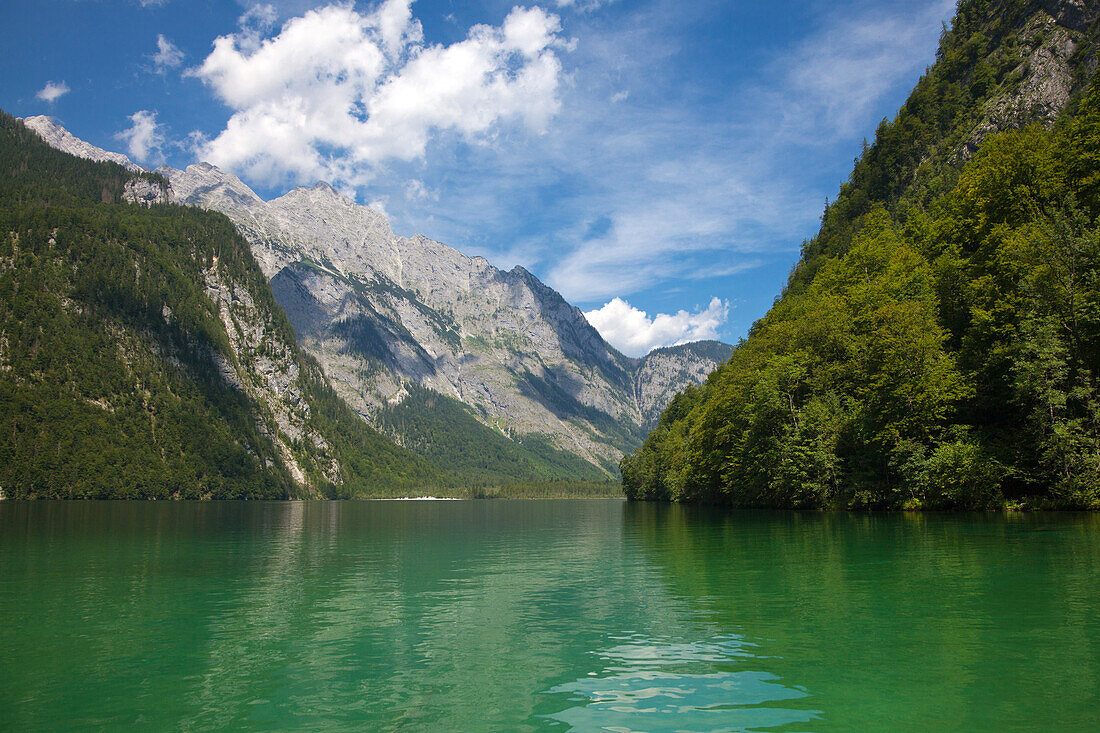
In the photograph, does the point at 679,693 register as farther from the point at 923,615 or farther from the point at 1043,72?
the point at 1043,72

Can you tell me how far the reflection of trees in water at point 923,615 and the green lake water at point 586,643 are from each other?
0.27 ft

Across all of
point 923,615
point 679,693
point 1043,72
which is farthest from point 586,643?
point 1043,72

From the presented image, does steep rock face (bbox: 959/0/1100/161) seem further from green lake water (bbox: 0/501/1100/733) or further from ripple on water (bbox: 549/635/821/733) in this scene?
ripple on water (bbox: 549/635/821/733)

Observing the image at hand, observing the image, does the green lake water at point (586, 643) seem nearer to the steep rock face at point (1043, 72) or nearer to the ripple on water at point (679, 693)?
the ripple on water at point (679, 693)

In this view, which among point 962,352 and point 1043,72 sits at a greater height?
point 1043,72

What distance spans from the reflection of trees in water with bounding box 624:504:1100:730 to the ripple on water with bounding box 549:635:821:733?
76 centimetres

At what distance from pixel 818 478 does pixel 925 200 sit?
59112 mm

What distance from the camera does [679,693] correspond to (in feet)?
37.6

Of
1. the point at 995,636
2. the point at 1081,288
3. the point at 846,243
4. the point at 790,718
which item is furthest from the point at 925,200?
the point at 790,718

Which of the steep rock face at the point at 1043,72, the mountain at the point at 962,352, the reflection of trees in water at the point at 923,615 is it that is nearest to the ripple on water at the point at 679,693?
the reflection of trees in water at the point at 923,615

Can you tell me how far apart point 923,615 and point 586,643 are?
28.8 feet

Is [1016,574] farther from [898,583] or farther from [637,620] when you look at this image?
[637,620]

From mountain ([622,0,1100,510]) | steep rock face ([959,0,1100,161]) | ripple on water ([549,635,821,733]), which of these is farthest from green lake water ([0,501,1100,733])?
steep rock face ([959,0,1100,161])

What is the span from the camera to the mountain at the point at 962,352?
40906 millimetres
